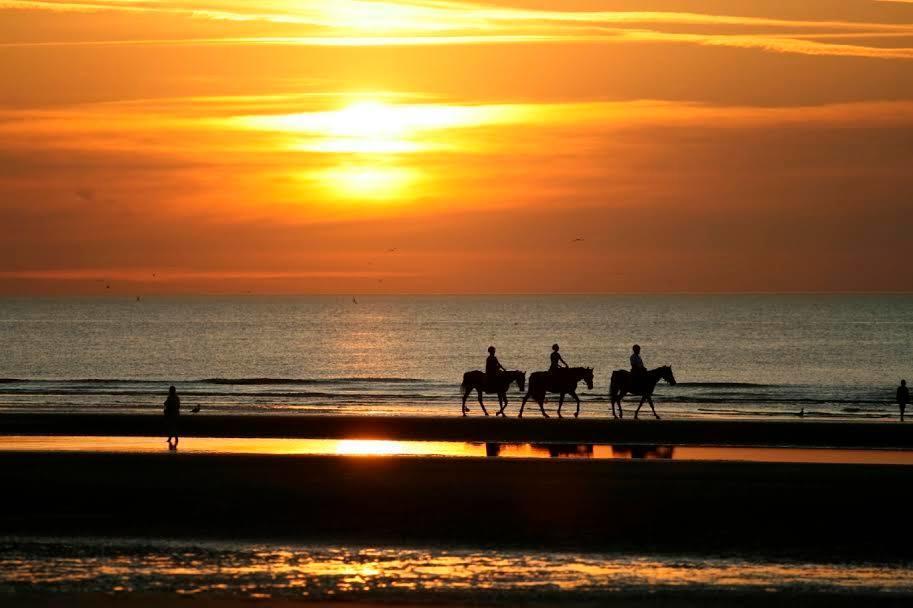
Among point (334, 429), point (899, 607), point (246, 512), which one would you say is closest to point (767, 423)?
point (334, 429)

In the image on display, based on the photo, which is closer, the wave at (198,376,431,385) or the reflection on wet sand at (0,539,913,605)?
the reflection on wet sand at (0,539,913,605)

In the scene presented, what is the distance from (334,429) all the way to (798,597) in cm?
2332

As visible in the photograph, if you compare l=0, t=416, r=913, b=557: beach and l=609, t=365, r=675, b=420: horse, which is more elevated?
l=609, t=365, r=675, b=420: horse

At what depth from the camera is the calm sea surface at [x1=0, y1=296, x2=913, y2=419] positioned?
187 ft

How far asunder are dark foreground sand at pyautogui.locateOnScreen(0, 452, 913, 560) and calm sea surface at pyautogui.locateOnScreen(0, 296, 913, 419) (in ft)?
67.6

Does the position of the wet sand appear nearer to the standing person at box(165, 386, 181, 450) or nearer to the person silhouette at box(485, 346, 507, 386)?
Answer: the standing person at box(165, 386, 181, 450)

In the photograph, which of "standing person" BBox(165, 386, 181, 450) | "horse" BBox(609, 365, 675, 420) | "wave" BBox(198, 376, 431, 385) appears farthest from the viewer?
"wave" BBox(198, 376, 431, 385)

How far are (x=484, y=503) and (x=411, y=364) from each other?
87091 mm

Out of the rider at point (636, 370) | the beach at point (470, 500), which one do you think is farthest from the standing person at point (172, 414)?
the rider at point (636, 370)

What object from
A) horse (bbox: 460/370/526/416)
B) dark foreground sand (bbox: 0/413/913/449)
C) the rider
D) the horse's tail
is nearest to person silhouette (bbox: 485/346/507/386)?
horse (bbox: 460/370/526/416)

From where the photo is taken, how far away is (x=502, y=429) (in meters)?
36.6

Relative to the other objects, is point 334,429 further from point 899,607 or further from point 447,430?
point 899,607

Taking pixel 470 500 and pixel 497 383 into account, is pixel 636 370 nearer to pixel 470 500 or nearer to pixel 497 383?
pixel 497 383

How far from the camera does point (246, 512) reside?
2109cm
